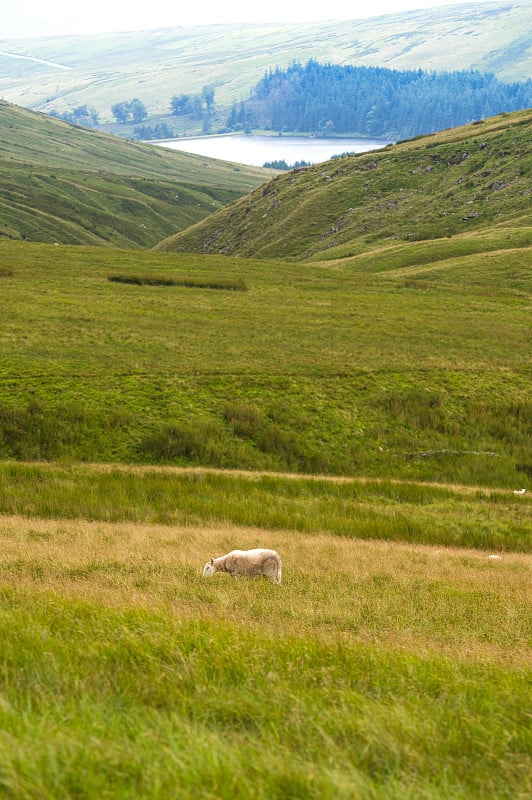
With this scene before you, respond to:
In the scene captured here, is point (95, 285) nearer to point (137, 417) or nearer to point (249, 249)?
point (137, 417)

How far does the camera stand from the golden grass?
36.3 ft

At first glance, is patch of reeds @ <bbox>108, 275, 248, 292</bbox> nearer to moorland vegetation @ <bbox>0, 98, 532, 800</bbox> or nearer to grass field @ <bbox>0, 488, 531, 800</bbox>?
moorland vegetation @ <bbox>0, 98, 532, 800</bbox>

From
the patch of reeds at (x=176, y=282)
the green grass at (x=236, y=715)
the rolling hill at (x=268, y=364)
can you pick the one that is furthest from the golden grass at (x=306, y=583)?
the patch of reeds at (x=176, y=282)

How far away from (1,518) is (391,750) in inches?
770

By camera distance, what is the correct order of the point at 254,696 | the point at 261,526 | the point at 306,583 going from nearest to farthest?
the point at 254,696, the point at 306,583, the point at 261,526

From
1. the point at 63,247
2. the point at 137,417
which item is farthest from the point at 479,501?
the point at 63,247

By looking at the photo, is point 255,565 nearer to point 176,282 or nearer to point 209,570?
point 209,570

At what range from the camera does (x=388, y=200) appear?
145125 millimetres

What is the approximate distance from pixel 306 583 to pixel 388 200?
138711 mm

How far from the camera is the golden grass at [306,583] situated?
11.1 metres

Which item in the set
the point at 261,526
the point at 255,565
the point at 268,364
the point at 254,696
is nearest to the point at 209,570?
the point at 255,565

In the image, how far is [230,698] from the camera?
6.43m

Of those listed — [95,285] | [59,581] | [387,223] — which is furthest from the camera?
[387,223]

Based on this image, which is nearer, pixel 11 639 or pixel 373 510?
pixel 11 639
